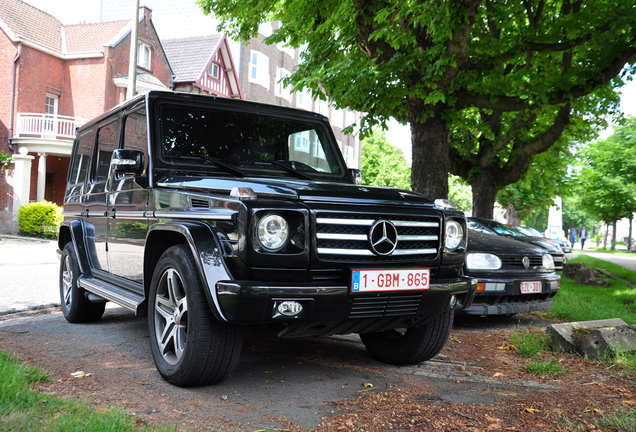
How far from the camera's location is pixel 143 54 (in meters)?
28.5

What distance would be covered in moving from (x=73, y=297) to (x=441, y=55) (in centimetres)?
642

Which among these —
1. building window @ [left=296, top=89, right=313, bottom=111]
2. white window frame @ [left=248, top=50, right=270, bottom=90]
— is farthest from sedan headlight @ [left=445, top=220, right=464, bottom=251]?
building window @ [left=296, top=89, right=313, bottom=111]

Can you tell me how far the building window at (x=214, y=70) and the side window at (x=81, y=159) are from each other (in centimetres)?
2624

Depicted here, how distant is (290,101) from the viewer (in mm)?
39594

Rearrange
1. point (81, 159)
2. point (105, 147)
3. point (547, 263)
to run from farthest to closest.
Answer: point (547, 263)
point (81, 159)
point (105, 147)

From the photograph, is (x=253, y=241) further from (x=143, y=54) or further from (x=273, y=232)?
(x=143, y=54)

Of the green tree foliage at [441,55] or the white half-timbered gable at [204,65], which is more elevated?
the white half-timbered gable at [204,65]

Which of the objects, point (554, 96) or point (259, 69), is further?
point (259, 69)

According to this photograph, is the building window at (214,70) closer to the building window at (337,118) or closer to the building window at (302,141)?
the building window at (337,118)

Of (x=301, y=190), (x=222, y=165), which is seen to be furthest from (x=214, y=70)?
(x=301, y=190)

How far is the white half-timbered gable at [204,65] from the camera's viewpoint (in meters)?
30.6

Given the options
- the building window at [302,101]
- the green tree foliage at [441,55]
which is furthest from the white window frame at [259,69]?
the green tree foliage at [441,55]

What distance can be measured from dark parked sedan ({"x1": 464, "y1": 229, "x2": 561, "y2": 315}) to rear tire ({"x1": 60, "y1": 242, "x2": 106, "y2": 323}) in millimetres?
4162

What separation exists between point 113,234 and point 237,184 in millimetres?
1845
